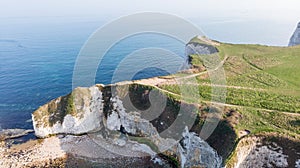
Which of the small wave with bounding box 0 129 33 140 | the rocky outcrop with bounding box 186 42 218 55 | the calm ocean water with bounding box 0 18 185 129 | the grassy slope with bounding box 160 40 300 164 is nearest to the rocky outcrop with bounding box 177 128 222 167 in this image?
the grassy slope with bounding box 160 40 300 164

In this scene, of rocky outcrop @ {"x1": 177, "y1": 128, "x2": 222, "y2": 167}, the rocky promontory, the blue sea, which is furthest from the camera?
the blue sea

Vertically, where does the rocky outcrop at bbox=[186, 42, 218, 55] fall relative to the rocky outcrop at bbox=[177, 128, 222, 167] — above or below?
above

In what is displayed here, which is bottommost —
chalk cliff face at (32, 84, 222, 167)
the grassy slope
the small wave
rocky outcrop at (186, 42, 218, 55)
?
the small wave

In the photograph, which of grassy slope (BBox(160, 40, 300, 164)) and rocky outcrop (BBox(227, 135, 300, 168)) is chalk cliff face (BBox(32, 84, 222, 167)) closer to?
grassy slope (BBox(160, 40, 300, 164))

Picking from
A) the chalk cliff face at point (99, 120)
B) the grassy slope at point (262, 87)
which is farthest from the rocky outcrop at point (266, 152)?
the chalk cliff face at point (99, 120)

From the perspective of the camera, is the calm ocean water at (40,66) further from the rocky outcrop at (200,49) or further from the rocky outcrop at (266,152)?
the rocky outcrop at (266,152)

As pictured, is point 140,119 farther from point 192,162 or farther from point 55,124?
point 55,124

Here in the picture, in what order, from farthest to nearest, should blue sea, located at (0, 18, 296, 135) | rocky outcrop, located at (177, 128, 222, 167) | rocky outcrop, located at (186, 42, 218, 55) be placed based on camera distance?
rocky outcrop, located at (186, 42, 218, 55) < blue sea, located at (0, 18, 296, 135) < rocky outcrop, located at (177, 128, 222, 167)

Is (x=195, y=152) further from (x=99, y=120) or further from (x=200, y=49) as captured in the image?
(x=200, y=49)

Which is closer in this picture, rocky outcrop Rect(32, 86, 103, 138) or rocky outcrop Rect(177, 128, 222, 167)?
rocky outcrop Rect(177, 128, 222, 167)
